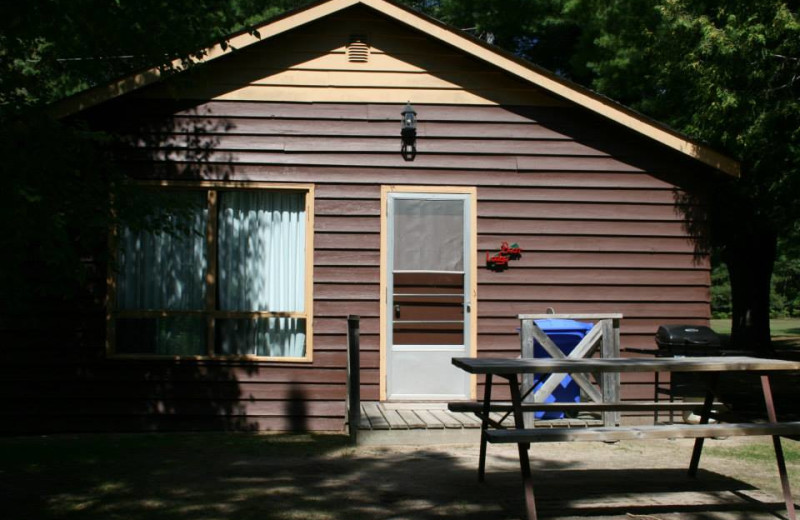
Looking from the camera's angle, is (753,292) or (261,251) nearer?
(261,251)

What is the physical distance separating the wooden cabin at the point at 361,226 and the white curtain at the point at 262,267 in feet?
0.05

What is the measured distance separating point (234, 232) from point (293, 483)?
362 centimetres

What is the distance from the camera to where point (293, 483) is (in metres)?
6.18

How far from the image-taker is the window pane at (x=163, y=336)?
891 cm

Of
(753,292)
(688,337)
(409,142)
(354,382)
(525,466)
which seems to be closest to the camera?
(525,466)

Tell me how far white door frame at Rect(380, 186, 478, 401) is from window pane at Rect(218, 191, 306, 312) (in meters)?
0.87

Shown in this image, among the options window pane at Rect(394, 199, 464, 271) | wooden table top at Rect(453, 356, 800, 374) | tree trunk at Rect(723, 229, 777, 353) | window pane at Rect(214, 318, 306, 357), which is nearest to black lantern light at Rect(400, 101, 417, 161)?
window pane at Rect(394, 199, 464, 271)

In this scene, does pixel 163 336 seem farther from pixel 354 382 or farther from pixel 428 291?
pixel 428 291

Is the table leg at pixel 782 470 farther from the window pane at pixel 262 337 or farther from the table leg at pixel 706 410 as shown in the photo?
the window pane at pixel 262 337

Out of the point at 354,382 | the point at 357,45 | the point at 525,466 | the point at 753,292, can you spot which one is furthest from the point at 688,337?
the point at 753,292

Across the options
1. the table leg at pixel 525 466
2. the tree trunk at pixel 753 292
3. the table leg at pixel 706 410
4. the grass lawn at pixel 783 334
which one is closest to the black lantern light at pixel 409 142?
the table leg at pixel 706 410

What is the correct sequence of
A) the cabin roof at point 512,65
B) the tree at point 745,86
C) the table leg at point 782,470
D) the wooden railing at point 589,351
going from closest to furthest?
the table leg at point 782,470, the wooden railing at point 589,351, the cabin roof at point 512,65, the tree at point 745,86

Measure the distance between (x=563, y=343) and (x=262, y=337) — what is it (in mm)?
3183

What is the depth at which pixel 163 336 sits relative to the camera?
895 centimetres
